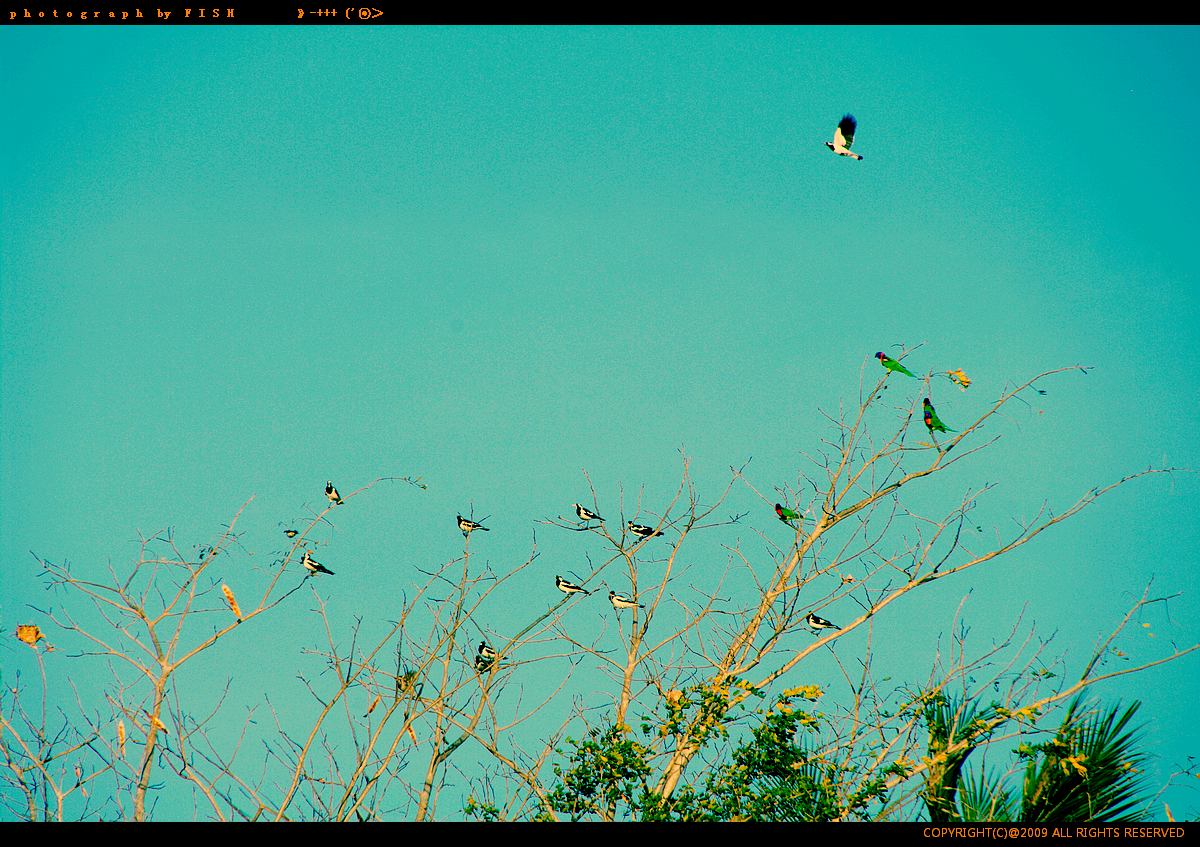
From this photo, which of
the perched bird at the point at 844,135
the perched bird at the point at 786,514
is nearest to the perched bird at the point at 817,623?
the perched bird at the point at 786,514

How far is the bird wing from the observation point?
26.4 ft

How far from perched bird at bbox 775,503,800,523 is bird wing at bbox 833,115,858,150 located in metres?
2.77

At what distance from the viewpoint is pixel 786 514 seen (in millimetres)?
7387

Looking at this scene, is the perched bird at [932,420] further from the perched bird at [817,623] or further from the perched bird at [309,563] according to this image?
the perched bird at [309,563]

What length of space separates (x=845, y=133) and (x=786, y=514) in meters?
Answer: 2.97

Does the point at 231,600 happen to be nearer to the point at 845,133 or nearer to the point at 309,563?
the point at 309,563

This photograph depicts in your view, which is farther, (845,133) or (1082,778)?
(845,133)

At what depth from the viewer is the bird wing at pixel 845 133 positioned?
26.4 ft

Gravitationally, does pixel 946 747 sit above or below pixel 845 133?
below

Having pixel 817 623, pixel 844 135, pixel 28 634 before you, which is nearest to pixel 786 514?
pixel 817 623

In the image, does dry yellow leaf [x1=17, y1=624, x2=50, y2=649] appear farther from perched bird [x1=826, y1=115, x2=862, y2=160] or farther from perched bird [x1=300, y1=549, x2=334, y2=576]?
perched bird [x1=826, y1=115, x2=862, y2=160]
